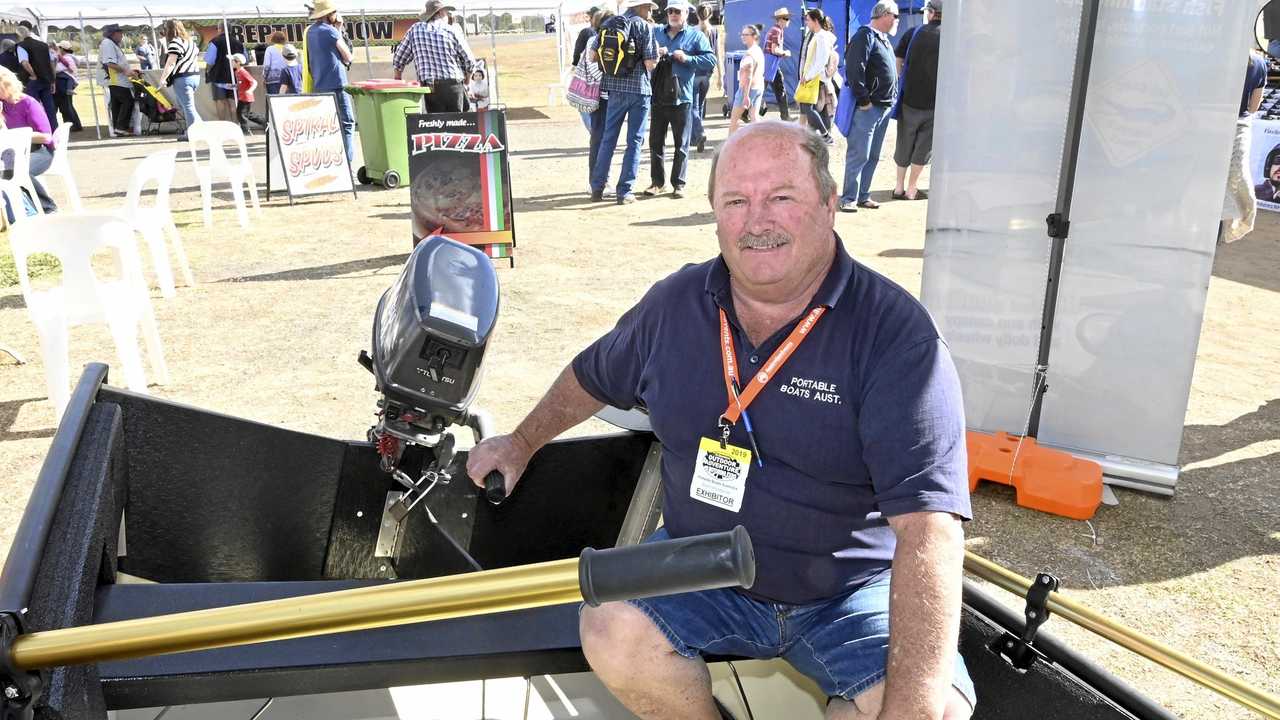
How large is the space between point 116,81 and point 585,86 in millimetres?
11147

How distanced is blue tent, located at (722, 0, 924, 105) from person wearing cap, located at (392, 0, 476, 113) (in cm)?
685

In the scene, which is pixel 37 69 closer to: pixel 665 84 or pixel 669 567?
pixel 665 84

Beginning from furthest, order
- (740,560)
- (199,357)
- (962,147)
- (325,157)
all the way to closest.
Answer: (325,157), (199,357), (962,147), (740,560)

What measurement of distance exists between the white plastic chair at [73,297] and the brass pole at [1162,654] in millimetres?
4131

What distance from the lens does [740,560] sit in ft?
3.38

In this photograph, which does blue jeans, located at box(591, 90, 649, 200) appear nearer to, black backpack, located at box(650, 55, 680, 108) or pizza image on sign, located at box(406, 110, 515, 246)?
black backpack, located at box(650, 55, 680, 108)

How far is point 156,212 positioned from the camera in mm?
6512

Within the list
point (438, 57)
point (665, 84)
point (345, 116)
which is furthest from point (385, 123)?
point (665, 84)

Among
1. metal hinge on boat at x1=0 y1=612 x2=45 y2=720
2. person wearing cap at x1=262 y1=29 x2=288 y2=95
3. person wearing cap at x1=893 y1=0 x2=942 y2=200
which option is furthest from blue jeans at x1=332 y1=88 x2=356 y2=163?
metal hinge on boat at x1=0 y1=612 x2=45 y2=720

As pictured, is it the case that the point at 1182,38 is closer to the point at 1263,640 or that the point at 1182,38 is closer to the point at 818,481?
the point at 1263,640

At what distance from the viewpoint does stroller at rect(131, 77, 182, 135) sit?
55.5 feet

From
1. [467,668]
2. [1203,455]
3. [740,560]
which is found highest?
[740,560]

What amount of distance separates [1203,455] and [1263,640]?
161 centimetres

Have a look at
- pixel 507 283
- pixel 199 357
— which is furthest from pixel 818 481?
pixel 507 283
